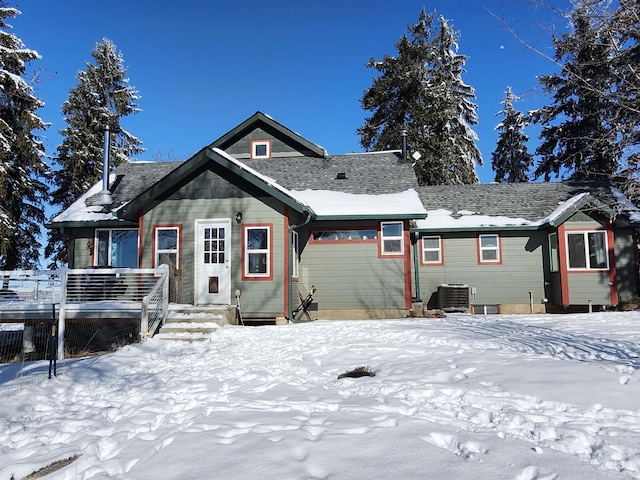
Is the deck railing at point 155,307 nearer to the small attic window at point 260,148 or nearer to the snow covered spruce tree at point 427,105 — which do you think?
the small attic window at point 260,148

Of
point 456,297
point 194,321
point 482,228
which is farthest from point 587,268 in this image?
Answer: point 194,321

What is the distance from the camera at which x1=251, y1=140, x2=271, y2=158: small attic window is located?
18.2 meters

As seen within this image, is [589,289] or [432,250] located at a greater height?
[432,250]

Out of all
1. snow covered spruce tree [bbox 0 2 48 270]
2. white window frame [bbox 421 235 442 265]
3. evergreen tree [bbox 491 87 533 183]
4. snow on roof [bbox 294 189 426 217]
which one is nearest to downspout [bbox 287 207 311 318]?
snow on roof [bbox 294 189 426 217]

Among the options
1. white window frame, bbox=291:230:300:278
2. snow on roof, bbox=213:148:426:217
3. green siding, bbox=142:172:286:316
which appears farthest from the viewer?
snow on roof, bbox=213:148:426:217

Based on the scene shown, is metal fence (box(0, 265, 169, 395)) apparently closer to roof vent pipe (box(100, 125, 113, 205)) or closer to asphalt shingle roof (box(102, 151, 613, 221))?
roof vent pipe (box(100, 125, 113, 205))

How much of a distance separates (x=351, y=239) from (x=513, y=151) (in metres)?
25.4

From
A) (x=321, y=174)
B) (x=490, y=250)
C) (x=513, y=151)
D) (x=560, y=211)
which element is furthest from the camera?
(x=513, y=151)

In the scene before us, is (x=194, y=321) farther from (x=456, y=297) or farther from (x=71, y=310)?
(x=456, y=297)

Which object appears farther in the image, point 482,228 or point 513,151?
point 513,151

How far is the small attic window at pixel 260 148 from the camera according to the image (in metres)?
18.2

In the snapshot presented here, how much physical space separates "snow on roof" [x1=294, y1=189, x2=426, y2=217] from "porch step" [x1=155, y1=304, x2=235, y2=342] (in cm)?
418

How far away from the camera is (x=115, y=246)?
44.4ft

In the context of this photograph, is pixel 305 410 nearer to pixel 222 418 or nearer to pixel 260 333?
pixel 222 418
